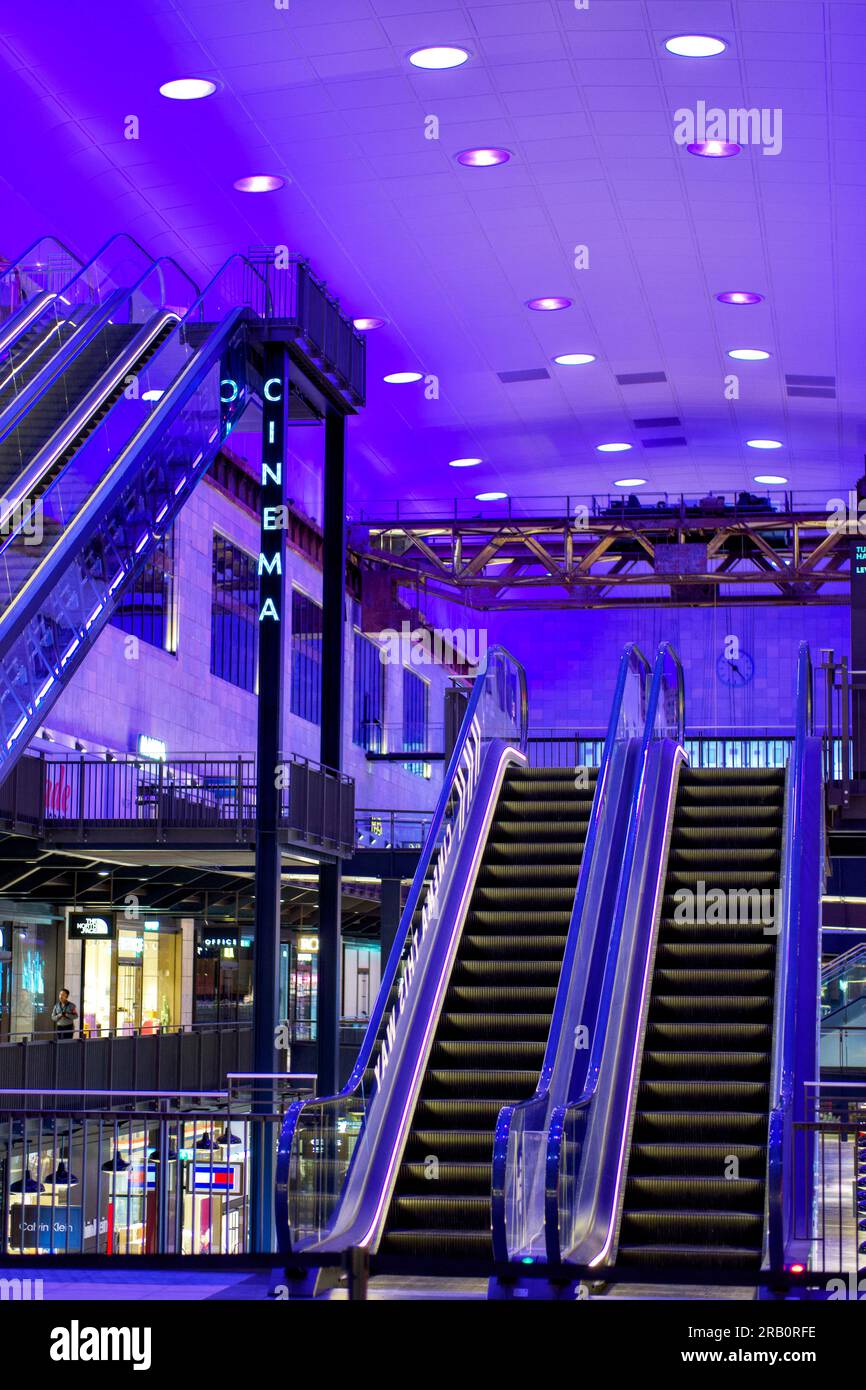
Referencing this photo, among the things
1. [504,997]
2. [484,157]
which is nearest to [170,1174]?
[504,997]

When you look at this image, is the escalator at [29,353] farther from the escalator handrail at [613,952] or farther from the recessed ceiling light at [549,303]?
the escalator handrail at [613,952]

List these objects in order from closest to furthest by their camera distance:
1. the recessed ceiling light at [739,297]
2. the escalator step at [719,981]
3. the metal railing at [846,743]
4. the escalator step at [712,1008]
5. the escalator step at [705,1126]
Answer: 1. the escalator step at [705,1126]
2. the escalator step at [712,1008]
3. the escalator step at [719,981]
4. the metal railing at [846,743]
5. the recessed ceiling light at [739,297]

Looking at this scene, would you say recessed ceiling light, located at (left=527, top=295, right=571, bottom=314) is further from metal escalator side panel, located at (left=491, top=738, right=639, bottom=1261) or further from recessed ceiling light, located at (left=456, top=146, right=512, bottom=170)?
metal escalator side panel, located at (left=491, top=738, right=639, bottom=1261)

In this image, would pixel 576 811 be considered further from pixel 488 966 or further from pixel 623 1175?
pixel 623 1175

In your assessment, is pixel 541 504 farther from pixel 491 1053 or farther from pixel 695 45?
pixel 491 1053

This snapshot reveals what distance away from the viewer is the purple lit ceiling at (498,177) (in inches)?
798

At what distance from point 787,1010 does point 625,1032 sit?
1259 millimetres

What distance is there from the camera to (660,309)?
28.8 metres

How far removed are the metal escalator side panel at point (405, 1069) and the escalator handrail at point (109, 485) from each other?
4.59 meters

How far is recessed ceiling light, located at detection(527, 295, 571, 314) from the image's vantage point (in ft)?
93.4

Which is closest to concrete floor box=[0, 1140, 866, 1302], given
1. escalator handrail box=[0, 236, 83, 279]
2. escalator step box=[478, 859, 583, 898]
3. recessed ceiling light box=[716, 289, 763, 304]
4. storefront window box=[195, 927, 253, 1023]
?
escalator step box=[478, 859, 583, 898]

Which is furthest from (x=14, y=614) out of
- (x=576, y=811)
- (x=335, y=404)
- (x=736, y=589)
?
(x=736, y=589)

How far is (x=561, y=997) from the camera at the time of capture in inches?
523

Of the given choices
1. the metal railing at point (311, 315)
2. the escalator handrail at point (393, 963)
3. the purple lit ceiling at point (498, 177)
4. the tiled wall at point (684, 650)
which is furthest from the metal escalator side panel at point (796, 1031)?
the tiled wall at point (684, 650)
